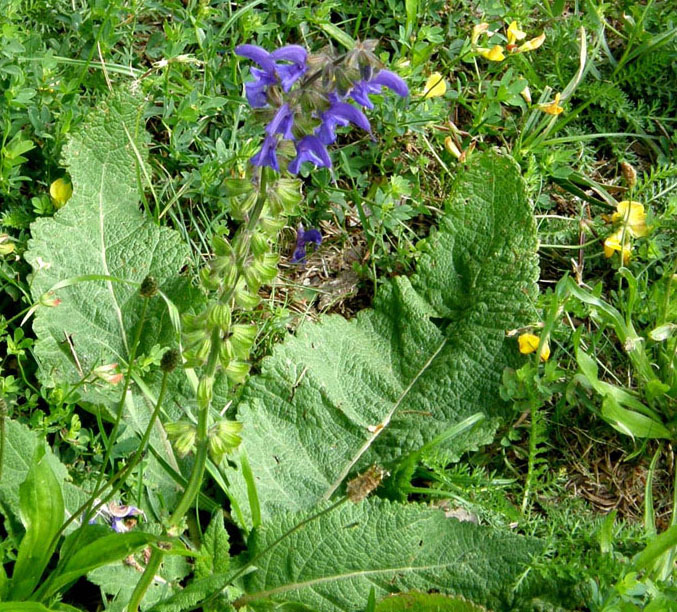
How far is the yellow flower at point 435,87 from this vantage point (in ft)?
11.3

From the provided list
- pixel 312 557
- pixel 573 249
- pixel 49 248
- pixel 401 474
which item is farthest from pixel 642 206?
pixel 49 248

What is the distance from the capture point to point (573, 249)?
356 centimetres

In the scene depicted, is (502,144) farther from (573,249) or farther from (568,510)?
(568,510)

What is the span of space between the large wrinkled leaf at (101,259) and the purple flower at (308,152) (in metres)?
1.10

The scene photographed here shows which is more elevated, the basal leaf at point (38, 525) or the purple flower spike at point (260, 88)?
the purple flower spike at point (260, 88)

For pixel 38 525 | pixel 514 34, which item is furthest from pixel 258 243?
pixel 514 34

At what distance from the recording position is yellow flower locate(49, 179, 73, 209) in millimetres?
3049

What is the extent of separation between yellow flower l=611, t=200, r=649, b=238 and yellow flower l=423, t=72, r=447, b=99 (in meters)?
0.83

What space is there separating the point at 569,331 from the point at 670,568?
89cm

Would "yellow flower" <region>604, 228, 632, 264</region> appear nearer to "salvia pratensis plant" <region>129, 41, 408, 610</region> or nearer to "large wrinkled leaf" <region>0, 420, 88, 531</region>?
"salvia pratensis plant" <region>129, 41, 408, 610</region>

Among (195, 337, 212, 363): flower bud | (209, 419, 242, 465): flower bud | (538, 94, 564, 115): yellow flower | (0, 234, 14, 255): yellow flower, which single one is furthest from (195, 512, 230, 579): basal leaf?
(538, 94, 564, 115): yellow flower

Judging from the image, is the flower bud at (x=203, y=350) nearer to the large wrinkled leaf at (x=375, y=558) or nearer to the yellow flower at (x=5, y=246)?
the large wrinkled leaf at (x=375, y=558)

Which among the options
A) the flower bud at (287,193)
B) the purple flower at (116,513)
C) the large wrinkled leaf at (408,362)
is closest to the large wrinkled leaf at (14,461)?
the purple flower at (116,513)

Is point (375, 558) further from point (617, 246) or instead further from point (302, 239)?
point (617, 246)
